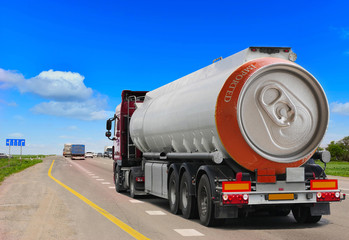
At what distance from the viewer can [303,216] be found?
1073 centimetres

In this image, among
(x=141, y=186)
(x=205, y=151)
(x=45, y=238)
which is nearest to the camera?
(x=45, y=238)

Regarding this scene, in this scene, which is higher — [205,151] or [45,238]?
[205,151]

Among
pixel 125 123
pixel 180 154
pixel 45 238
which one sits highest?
pixel 125 123

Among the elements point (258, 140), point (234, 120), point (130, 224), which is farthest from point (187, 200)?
point (234, 120)

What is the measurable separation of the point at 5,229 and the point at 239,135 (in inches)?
Result: 191

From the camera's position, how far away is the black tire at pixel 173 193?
11916 mm

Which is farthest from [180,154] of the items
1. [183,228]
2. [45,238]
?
[45,238]

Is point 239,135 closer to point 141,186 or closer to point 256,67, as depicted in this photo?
point 256,67

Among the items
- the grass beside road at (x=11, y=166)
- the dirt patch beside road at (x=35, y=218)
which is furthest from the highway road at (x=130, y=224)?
the grass beside road at (x=11, y=166)

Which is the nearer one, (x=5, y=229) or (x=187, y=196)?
(x=5, y=229)

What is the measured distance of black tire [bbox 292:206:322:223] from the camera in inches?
416

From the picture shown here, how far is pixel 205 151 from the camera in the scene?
35.5ft

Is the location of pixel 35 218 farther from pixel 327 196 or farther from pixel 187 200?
pixel 327 196

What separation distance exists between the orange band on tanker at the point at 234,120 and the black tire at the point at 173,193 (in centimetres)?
254
